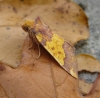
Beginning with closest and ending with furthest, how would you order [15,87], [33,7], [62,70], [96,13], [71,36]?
[15,87]
[62,70]
[71,36]
[33,7]
[96,13]

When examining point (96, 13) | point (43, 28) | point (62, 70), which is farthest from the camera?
point (96, 13)

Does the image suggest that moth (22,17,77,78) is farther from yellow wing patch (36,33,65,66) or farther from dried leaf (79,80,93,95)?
dried leaf (79,80,93,95)

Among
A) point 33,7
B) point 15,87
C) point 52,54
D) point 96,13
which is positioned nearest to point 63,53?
point 52,54

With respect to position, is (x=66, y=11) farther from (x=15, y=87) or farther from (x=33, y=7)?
(x=15, y=87)

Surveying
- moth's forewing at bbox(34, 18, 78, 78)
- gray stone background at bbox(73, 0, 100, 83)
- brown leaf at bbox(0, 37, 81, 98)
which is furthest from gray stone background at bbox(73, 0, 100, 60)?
brown leaf at bbox(0, 37, 81, 98)

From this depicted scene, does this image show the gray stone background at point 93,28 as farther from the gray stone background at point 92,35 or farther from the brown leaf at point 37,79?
the brown leaf at point 37,79

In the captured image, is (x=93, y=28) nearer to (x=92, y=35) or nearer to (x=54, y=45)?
(x=92, y=35)

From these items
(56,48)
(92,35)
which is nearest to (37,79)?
(56,48)

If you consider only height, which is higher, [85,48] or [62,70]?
[62,70]
